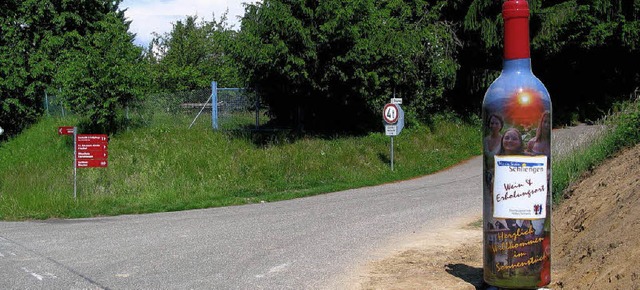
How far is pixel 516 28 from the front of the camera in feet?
18.6

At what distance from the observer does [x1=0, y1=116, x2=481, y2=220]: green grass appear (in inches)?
635

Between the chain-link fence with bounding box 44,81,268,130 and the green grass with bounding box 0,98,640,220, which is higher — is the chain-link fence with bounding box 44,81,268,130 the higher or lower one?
the higher one

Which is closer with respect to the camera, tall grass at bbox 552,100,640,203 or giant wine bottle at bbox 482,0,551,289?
Answer: giant wine bottle at bbox 482,0,551,289

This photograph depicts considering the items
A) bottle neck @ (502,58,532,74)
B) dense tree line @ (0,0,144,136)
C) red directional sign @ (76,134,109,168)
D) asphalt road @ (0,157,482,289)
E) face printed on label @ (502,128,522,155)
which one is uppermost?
dense tree line @ (0,0,144,136)

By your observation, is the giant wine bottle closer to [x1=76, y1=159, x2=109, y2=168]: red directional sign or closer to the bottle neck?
the bottle neck

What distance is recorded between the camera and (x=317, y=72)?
22.1 meters

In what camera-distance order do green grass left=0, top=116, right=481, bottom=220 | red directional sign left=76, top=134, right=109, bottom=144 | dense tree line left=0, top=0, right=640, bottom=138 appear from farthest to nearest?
dense tree line left=0, top=0, right=640, bottom=138
red directional sign left=76, top=134, right=109, bottom=144
green grass left=0, top=116, right=481, bottom=220

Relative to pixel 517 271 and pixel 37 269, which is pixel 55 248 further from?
pixel 517 271

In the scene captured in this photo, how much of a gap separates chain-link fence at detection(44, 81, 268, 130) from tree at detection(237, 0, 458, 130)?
938 mm

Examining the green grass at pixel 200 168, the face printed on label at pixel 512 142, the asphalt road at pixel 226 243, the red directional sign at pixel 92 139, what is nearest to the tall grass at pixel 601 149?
the asphalt road at pixel 226 243

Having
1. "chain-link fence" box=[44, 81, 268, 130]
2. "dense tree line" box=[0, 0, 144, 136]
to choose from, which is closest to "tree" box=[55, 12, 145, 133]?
"dense tree line" box=[0, 0, 144, 136]

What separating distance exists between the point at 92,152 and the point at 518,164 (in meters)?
13.3

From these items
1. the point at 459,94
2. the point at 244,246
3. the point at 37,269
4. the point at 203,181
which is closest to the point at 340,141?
the point at 203,181

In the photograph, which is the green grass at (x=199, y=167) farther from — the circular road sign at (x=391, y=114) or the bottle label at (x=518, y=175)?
the bottle label at (x=518, y=175)
